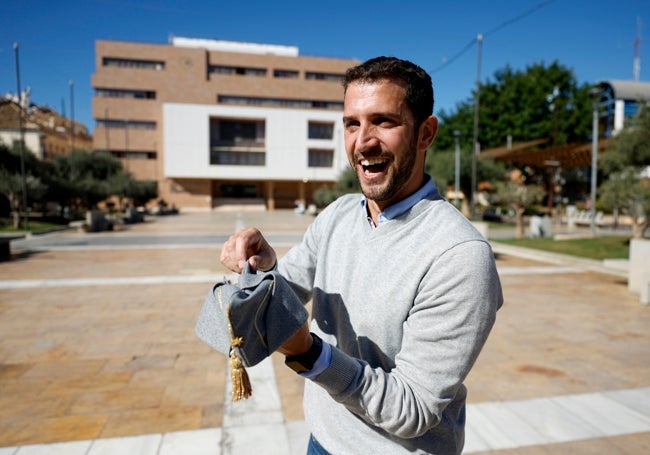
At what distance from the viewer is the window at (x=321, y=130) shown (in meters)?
52.3

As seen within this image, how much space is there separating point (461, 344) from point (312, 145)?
170ft

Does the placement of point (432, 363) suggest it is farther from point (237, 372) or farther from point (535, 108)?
point (535, 108)

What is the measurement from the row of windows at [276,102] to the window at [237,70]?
3.49 m

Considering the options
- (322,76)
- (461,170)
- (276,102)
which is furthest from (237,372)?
(322,76)

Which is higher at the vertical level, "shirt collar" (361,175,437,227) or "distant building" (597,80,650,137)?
"distant building" (597,80,650,137)

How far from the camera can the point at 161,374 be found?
446 cm

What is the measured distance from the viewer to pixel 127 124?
50.2m

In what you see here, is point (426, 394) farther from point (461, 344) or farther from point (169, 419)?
point (169, 419)

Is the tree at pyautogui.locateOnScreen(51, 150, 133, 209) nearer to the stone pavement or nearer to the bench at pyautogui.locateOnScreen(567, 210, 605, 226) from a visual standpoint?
the stone pavement

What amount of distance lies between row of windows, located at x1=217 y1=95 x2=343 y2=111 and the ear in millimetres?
53563

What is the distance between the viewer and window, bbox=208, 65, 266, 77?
5279cm

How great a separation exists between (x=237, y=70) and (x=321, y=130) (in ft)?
44.2

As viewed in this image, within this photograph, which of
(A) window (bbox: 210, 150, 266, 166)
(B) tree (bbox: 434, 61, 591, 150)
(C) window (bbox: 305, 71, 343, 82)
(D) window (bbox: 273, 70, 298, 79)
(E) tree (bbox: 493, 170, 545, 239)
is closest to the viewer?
(E) tree (bbox: 493, 170, 545, 239)

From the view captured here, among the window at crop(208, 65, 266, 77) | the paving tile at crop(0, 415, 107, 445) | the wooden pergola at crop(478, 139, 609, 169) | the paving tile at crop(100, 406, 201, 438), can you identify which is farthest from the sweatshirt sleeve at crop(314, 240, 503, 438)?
the window at crop(208, 65, 266, 77)
